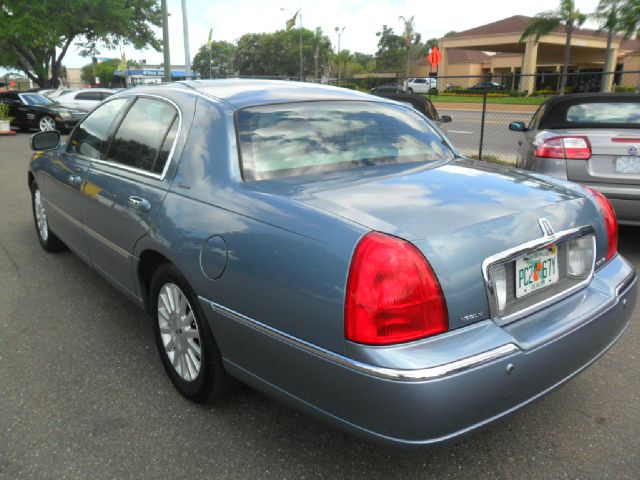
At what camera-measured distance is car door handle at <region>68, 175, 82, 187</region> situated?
3889mm

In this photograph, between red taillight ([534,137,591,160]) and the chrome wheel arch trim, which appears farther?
red taillight ([534,137,591,160])

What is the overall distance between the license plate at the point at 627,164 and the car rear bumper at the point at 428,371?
3.14 metres

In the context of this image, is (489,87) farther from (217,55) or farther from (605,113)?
(217,55)

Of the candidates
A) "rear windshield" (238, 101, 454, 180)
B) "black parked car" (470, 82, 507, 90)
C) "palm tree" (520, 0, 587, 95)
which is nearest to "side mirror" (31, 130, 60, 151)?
"rear windshield" (238, 101, 454, 180)

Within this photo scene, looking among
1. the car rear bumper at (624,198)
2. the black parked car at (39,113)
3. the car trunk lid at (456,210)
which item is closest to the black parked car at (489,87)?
the car rear bumper at (624,198)

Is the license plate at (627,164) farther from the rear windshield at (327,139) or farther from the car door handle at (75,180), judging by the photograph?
the car door handle at (75,180)

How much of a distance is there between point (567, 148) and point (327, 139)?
3228 millimetres

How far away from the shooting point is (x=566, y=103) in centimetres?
569

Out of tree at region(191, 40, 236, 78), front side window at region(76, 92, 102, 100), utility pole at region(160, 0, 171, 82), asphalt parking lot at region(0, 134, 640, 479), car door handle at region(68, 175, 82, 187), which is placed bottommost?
asphalt parking lot at region(0, 134, 640, 479)

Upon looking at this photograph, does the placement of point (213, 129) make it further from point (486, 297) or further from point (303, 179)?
point (486, 297)

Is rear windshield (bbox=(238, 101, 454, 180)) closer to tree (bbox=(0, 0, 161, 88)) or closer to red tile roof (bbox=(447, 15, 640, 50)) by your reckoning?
tree (bbox=(0, 0, 161, 88))

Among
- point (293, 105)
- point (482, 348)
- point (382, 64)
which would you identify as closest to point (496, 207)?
point (482, 348)

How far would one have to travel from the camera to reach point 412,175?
8.86ft

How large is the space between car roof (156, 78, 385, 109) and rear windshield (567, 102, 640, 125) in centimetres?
298
